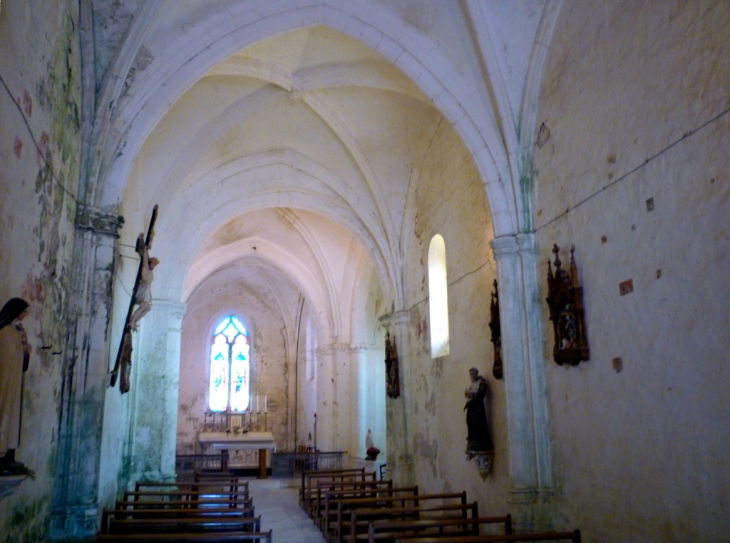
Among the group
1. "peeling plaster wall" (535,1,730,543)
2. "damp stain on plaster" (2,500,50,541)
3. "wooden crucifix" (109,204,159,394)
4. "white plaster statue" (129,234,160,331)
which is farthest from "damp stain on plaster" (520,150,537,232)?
"damp stain on plaster" (2,500,50,541)

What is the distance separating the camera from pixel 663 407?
5.66 m

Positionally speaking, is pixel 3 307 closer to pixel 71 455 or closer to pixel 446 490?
pixel 71 455

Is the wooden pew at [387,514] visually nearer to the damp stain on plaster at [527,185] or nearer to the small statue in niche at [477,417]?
the small statue in niche at [477,417]

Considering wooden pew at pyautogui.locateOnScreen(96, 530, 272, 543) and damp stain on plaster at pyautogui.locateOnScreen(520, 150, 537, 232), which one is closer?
wooden pew at pyautogui.locateOnScreen(96, 530, 272, 543)

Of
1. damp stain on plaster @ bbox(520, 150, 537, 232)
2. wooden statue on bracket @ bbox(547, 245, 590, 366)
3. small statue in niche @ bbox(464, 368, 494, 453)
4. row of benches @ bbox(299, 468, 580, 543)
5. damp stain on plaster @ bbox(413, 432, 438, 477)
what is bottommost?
row of benches @ bbox(299, 468, 580, 543)

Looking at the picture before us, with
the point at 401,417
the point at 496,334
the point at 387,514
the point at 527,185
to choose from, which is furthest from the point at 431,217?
the point at 387,514

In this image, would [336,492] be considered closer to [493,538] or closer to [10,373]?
[493,538]

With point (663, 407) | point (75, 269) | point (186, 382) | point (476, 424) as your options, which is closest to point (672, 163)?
point (663, 407)

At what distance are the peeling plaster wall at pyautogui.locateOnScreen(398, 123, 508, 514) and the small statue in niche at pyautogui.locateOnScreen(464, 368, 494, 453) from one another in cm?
12

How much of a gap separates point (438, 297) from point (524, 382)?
4102 mm

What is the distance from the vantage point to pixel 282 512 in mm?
12633

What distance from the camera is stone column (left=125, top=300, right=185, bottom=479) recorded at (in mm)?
12211

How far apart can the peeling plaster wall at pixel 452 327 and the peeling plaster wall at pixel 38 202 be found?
548 cm

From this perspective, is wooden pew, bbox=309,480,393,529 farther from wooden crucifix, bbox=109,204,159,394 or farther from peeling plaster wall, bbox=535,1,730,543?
peeling plaster wall, bbox=535,1,730,543
